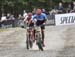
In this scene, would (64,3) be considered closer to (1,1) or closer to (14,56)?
(1,1)

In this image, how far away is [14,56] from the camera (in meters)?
16.2

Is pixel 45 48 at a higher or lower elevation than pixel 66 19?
higher

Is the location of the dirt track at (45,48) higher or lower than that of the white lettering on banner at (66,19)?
higher

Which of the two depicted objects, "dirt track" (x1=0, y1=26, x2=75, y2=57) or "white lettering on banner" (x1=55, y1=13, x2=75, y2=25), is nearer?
"dirt track" (x1=0, y1=26, x2=75, y2=57)

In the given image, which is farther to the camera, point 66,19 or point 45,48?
point 66,19

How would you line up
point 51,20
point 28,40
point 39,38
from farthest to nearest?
point 51,20
point 28,40
point 39,38

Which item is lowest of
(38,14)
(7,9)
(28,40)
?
(7,9)

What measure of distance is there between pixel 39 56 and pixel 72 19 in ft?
68.9

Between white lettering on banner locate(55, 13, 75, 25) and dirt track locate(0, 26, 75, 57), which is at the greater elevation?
dirt track locate(0, 26, 75, 57)

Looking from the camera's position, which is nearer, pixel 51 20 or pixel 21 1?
pixel 51 20

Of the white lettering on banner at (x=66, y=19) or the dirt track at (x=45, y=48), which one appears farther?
the white lettering on banner at (x=66, y=19)

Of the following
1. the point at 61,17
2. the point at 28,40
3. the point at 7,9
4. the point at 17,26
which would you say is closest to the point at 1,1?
the point at 7,9

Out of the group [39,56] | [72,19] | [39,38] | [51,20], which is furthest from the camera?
[51,20]

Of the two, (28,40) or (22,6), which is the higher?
(28,40)
